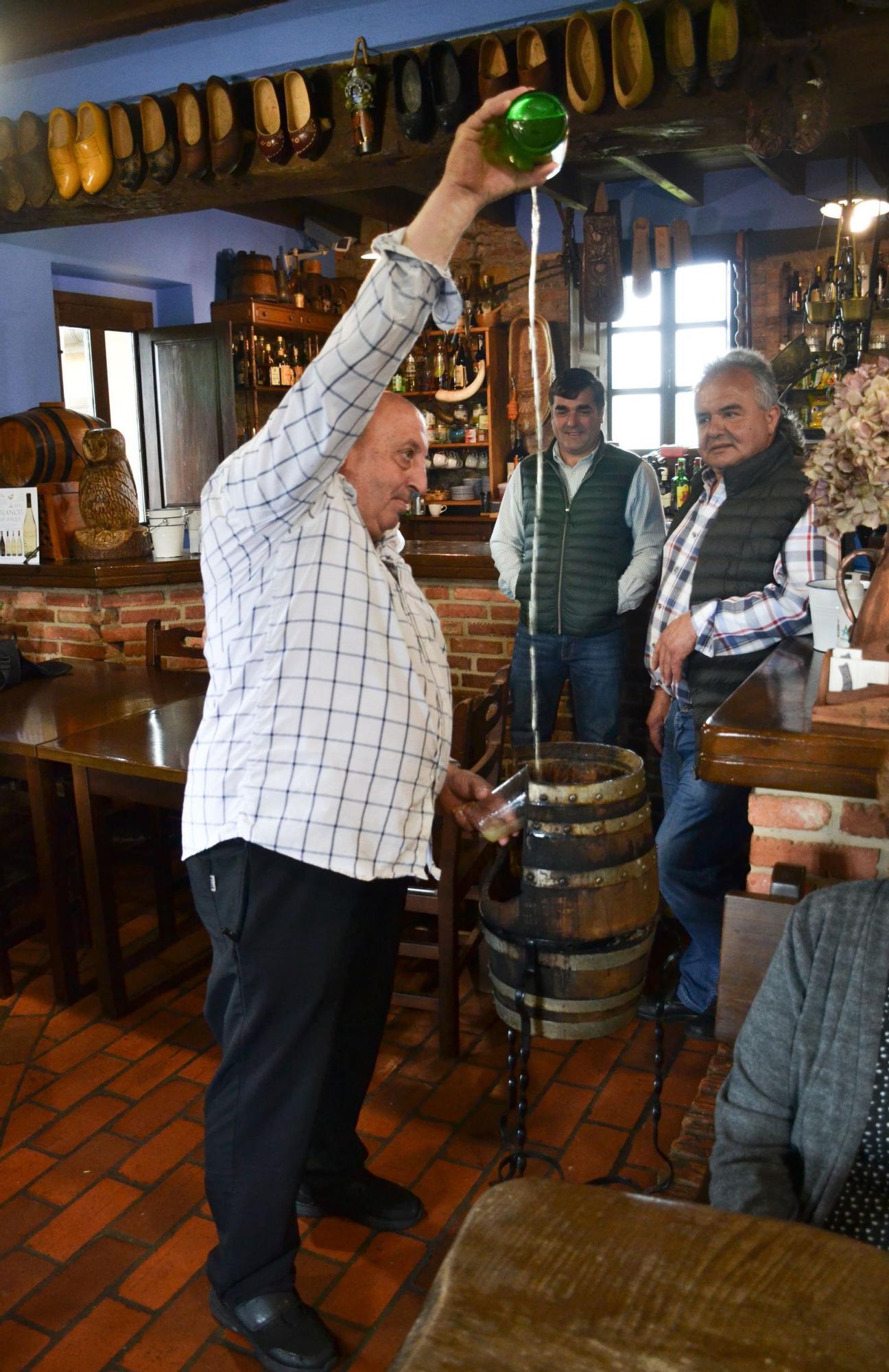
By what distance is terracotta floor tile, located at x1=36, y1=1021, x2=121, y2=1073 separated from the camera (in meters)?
2.75

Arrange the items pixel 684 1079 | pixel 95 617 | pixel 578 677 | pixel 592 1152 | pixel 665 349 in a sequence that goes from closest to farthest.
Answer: pixel 592 1152, pixel 684 1079, pixel 578 677, pixel 95 617, pixel 665 349

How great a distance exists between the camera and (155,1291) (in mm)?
1985

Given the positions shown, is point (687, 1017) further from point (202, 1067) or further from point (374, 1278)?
point (202, 1067)

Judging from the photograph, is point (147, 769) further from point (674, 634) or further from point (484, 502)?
point (484, 502)

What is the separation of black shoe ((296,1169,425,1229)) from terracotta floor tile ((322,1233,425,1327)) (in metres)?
0.03

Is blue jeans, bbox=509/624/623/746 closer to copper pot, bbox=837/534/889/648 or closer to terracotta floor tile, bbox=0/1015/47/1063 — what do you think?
copper pot, bbox=837/534/889/648

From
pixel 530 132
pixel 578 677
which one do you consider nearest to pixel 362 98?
pixel 578 677

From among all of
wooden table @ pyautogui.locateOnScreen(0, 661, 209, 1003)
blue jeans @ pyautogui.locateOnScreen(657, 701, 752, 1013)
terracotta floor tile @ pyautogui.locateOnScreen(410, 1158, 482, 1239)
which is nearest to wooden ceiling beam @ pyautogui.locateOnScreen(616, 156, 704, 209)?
wooden table @ pyautogui.locateOnScreen(0, 661, 209, 1003)

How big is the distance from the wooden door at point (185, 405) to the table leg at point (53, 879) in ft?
17.1

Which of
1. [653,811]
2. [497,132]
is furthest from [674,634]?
[497,132]

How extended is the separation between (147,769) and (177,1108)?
80 centimetres

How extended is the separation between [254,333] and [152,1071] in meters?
6.63

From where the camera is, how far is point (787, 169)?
7.06 m

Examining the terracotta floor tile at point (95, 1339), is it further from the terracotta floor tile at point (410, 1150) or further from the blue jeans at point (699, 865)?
the blue jeans at point (699, 865)
